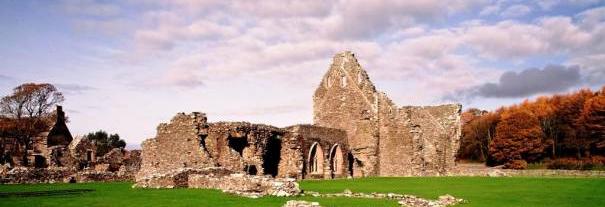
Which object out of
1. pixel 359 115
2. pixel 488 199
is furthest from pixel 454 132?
pixel 488 199

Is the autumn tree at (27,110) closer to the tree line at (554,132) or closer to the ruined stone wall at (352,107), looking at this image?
the ruined stone wall at (352,107)

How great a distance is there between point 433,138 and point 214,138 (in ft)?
72.1

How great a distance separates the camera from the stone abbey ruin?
31359mm

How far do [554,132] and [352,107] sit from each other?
35.0 metres

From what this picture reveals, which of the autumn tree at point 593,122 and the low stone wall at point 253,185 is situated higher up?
the autumn tree at point 593,122

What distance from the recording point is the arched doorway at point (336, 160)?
136 ft

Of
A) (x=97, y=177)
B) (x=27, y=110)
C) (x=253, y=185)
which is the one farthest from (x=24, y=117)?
(x=253, y=185)

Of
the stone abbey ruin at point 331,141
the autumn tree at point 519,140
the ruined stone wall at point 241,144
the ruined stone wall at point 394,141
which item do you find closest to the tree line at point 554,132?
the autumn tree at point 519,140

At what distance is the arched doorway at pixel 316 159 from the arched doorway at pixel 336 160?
5.87 ft

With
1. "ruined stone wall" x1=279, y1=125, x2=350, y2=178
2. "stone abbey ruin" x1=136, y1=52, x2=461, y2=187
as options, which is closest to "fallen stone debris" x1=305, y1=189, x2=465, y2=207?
"stone abbey ruin" x1=136, y1=52, x2=461, y2=187

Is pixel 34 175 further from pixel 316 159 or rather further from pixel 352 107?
pixel 352 107

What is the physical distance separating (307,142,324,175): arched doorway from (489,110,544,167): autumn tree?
34.4 metres

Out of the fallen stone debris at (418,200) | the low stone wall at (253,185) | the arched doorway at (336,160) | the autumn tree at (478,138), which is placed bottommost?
the fallen stone debris at (418,200)

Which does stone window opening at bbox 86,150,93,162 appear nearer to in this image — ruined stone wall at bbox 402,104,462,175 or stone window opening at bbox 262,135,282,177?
stone window opening at bbox 262,135,282,177
